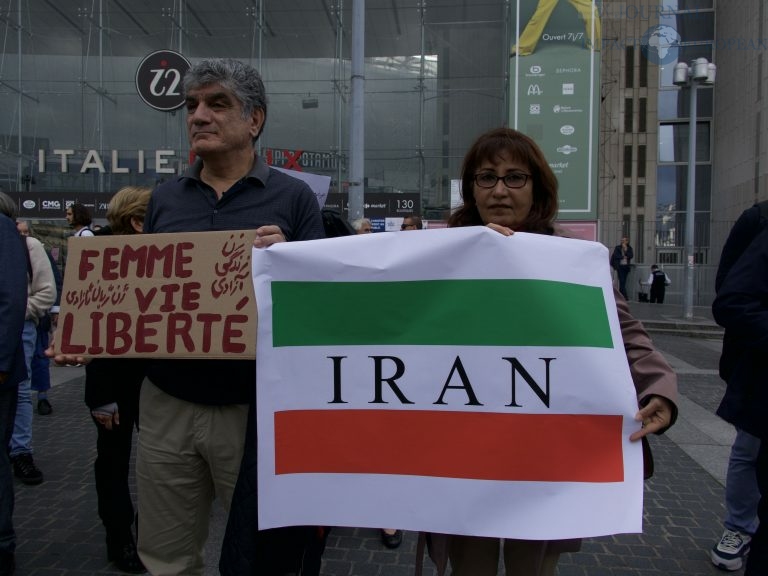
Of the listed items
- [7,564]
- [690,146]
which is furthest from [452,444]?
[690,146]

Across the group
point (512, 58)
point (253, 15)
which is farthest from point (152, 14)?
point (512, 58)

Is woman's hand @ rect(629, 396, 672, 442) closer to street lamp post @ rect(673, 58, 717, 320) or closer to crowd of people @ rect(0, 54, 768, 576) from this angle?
crowd of people @ rect(0, 54, 768, 576)

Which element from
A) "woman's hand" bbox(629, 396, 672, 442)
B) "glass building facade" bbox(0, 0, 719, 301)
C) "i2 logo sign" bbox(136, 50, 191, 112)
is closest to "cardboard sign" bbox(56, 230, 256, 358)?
"woman's hand" bbox(629, 396, 672, 442)

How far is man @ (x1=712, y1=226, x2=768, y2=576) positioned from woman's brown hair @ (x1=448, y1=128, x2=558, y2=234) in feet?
2.64

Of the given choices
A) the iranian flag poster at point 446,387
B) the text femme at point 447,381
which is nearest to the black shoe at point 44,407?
the iranian flag poster at point 446,387

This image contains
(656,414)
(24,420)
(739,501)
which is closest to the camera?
(656,414)

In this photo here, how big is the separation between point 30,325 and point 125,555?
2.04 meters

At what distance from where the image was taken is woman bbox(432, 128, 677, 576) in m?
1.87

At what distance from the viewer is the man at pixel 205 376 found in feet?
6.87

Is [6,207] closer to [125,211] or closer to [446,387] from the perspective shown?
[125,211]

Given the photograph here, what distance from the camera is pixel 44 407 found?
604 cm

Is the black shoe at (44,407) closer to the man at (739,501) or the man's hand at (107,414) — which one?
the man's hand at (107,414)

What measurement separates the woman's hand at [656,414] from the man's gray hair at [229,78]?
5.11 ft

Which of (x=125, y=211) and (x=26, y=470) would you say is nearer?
(x=125, y=211)
